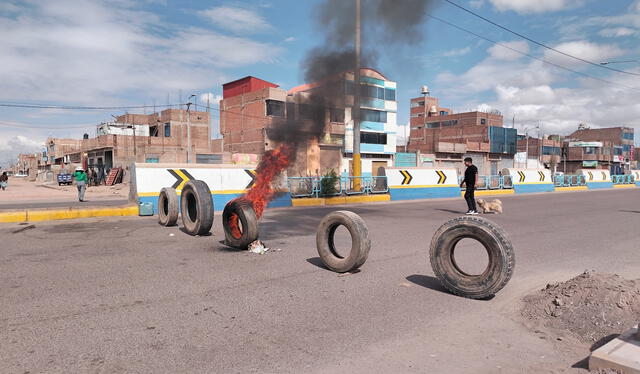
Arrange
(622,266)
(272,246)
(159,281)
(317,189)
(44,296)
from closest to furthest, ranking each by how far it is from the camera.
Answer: (44,296) < (159,281) < (622,266) < (272,246) < (317,189)

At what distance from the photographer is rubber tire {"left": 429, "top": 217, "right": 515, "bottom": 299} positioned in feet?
14.7

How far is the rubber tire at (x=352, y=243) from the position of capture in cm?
559

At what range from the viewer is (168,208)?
32.2 feet

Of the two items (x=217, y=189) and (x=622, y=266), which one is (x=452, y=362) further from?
(x=217, y=189)

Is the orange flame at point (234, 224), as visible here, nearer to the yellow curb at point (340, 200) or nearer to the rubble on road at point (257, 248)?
the rubble on road at point (257, 248)

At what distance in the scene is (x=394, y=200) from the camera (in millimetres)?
19125

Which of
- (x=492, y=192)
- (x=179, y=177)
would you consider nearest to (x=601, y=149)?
(x=492, y=192)

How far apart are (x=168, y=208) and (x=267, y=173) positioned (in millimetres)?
2695

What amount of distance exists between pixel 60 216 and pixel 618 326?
12.5 meters

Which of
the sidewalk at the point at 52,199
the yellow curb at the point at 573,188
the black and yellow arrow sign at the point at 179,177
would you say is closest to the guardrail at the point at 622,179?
the yellow curb at the point at 573,188

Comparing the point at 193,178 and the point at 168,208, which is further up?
the point at 193,178

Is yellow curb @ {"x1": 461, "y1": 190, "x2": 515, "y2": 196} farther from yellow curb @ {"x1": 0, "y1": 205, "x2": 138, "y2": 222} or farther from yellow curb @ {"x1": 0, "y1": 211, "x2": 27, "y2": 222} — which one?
yellow curb @ {"x1": 0, "y1": 211, "x2": 27, "y2": 222}

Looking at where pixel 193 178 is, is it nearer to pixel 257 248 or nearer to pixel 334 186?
pixel 334 186

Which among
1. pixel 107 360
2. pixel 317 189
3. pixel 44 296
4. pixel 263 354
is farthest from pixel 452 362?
pixel 317 189
